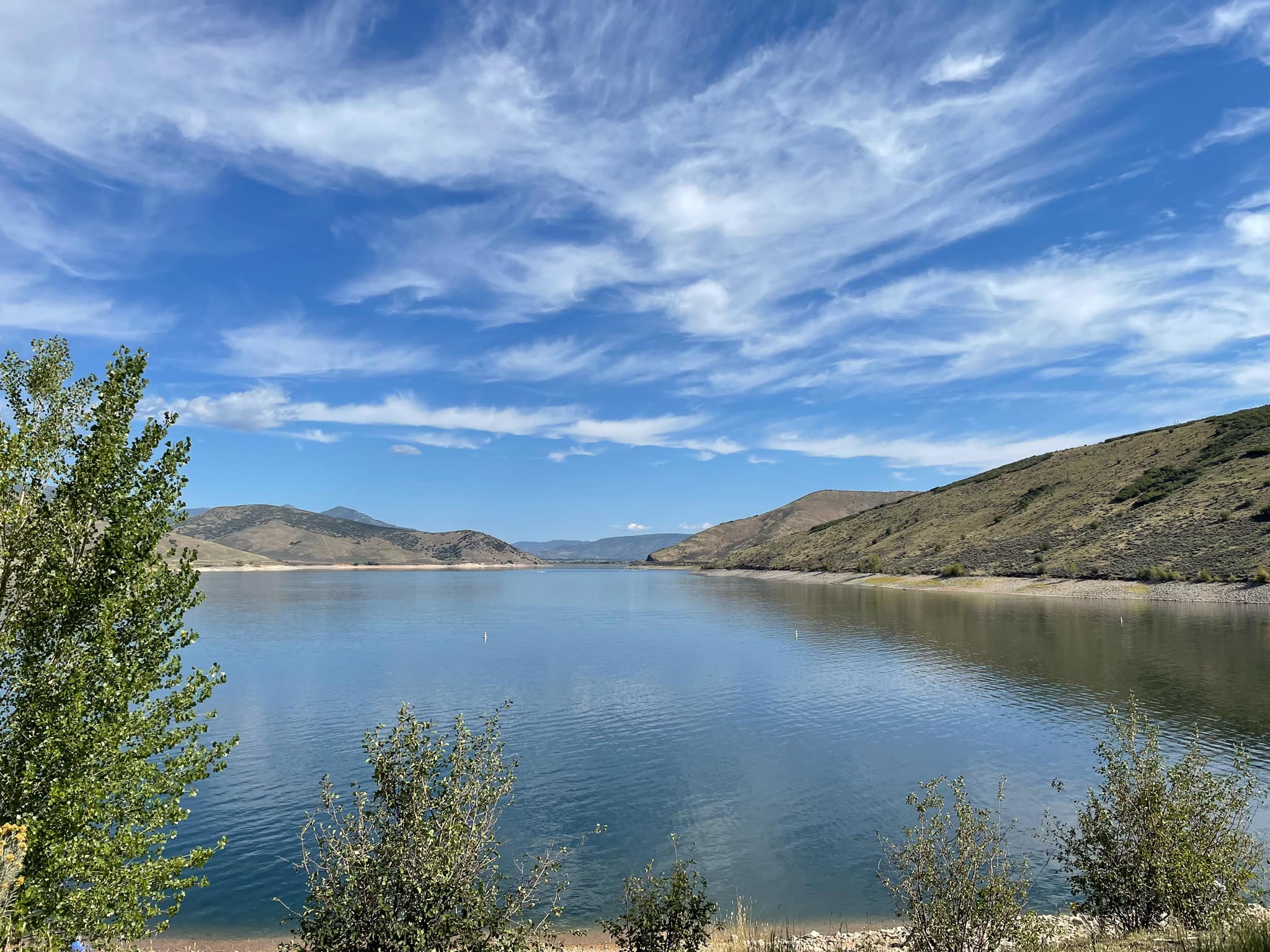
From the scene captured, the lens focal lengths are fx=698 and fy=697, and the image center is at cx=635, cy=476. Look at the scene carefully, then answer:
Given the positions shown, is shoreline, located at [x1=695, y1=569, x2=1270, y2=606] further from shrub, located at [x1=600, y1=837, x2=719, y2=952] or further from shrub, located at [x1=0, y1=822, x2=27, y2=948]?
shrub, located at [x1=0, y1=822, x2=27, y2=948]

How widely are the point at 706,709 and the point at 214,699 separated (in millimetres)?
40743

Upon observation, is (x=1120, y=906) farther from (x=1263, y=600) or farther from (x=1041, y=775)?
(x=1263, y=600)

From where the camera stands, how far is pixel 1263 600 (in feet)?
326

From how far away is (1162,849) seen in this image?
1927 centimetres

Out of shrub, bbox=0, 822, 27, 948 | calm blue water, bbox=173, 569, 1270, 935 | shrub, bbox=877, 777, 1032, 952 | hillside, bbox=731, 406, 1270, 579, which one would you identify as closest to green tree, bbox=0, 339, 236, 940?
shrub, bbox=0, 822, 27, 948

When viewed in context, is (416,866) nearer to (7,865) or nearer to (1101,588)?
(7,865)

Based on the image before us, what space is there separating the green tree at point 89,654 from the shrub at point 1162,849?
77.4 ft

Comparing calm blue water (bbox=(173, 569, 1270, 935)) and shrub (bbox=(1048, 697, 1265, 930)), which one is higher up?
shrub (bbox=(1048, 697, 1265, 930))

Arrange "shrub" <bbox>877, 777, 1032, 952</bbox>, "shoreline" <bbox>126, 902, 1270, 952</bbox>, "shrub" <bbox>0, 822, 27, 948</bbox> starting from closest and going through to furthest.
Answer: "shrub" <bbox>0, 822, 27, 948</bbox>, "shrub" <bbox>877, 777, 1032, 952</bbox>, "shoreline" <bbox>126, 902, 1270, 952</bbox>

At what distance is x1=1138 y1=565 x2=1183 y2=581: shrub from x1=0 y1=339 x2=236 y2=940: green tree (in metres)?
139

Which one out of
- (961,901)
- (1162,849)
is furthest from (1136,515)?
(961,901)

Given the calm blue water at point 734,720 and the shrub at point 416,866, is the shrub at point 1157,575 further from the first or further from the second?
the shrub at point 416,866

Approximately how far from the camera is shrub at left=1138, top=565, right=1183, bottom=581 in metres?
115

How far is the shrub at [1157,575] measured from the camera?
114625mm
